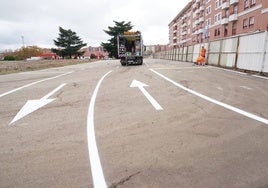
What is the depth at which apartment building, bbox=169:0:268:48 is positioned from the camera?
1468 inches

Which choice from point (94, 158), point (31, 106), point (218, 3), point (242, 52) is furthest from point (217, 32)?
point (94, 158)

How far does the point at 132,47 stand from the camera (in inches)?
1163

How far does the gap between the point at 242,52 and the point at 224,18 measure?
38219 millimetres

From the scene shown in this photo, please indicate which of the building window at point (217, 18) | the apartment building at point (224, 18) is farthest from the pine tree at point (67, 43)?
the building window at point (217, 18)

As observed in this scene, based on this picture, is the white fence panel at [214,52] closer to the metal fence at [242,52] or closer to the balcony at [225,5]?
the metal fence at [242,52]

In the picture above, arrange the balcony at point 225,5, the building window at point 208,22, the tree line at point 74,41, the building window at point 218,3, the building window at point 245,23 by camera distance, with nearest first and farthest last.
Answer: the building window at point 245,23 < the balcony at point 225,5 < the building window at point 218,3 < the building window at point 208,22 < the tree line at point 74,41

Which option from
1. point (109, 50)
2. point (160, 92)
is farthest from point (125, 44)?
point (109, 50)

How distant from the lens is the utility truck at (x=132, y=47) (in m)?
28.9

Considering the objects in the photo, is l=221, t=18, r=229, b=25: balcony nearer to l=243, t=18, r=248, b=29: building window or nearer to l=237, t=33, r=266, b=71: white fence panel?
l=243, t=18, r=248, b=29: building window

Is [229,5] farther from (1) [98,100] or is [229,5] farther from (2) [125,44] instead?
(1) [98,100]

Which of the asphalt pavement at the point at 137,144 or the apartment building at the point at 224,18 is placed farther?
the apartment building at the point at 224,18

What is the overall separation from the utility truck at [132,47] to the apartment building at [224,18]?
9.71 meters

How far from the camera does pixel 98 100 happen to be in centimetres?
800

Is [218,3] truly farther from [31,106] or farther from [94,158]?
[94,158]
